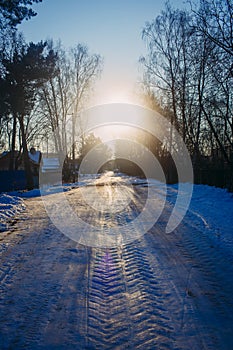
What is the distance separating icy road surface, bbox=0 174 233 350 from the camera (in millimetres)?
2660

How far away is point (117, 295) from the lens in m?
3.54

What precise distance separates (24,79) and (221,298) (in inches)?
750

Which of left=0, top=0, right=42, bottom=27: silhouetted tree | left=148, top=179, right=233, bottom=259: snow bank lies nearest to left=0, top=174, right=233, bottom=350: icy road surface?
left=148, top=179, right=233, bottom=259: snow bank

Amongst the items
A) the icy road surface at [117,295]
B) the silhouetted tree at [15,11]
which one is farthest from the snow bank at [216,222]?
the silhouetted tree at [15,11]

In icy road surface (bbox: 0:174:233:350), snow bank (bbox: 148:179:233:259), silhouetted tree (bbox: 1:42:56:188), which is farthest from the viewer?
silhouetted tree (bbox: 1:42:56:188)

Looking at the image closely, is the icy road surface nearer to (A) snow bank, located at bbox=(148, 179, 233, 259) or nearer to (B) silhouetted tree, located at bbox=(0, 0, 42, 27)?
(A) snow bank, located at bbox=(148, 179, 233, 259)

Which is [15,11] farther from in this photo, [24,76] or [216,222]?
[216,222]

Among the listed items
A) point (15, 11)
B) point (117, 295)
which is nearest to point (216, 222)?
point (117, 295)

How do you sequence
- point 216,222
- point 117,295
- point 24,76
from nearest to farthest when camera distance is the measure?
point 117,295 < point 216,222 < point 24,76

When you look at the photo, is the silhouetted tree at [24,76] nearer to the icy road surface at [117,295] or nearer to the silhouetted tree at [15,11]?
the silhouetted tree at [15,11]

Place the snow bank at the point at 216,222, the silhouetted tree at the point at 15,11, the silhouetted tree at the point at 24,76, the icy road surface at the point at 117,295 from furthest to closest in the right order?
the silhouetted tree at the point at 24,76 → the silhouetted tree at the point at 15,11 → the snow bank at the point at 216,222 → the icy road surface at the point at 117,295

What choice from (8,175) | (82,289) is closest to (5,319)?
(82,289)

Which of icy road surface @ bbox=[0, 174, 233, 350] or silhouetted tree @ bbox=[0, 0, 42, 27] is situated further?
silhouetted tree @ bbox=[0, 0, 42, 27]

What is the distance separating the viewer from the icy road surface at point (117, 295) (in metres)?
2.66
